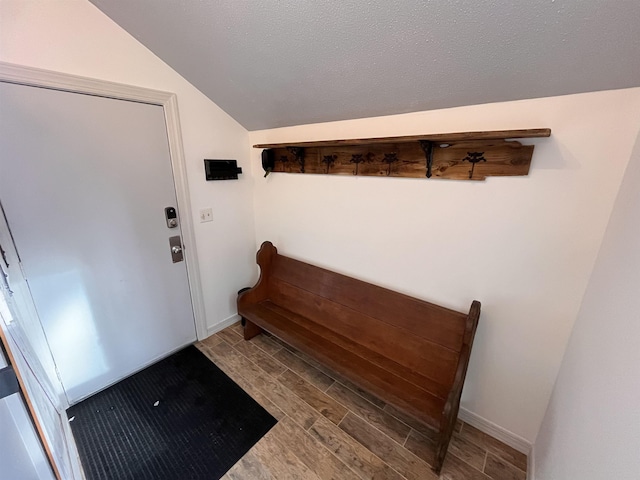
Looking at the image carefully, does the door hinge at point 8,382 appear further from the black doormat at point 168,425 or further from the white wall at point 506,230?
the white wall at point 506,230

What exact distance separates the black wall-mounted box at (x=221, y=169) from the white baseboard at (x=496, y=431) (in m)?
2.40

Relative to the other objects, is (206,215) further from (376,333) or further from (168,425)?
(376,333)

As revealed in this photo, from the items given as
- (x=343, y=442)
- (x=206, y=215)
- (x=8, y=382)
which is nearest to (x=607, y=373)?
(x=343, y=442)

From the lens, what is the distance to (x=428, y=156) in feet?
4.61

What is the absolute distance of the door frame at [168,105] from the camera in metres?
1.34

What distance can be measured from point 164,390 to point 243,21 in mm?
2322

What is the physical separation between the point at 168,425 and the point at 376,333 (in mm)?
1417

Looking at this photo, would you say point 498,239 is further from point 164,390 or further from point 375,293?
point 164,390

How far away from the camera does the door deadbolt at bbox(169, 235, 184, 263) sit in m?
2.03

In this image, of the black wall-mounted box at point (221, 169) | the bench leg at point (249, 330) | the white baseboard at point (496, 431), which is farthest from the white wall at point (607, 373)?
the black wall-mounted box at point (221, 169)

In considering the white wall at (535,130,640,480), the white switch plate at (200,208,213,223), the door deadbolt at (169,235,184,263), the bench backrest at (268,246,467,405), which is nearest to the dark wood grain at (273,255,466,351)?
the bench backrest at (268,246,467,405)

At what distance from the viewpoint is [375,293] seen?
5.64 feet

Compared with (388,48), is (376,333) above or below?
below

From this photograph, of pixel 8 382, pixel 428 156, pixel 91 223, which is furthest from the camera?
pixel 91 223
